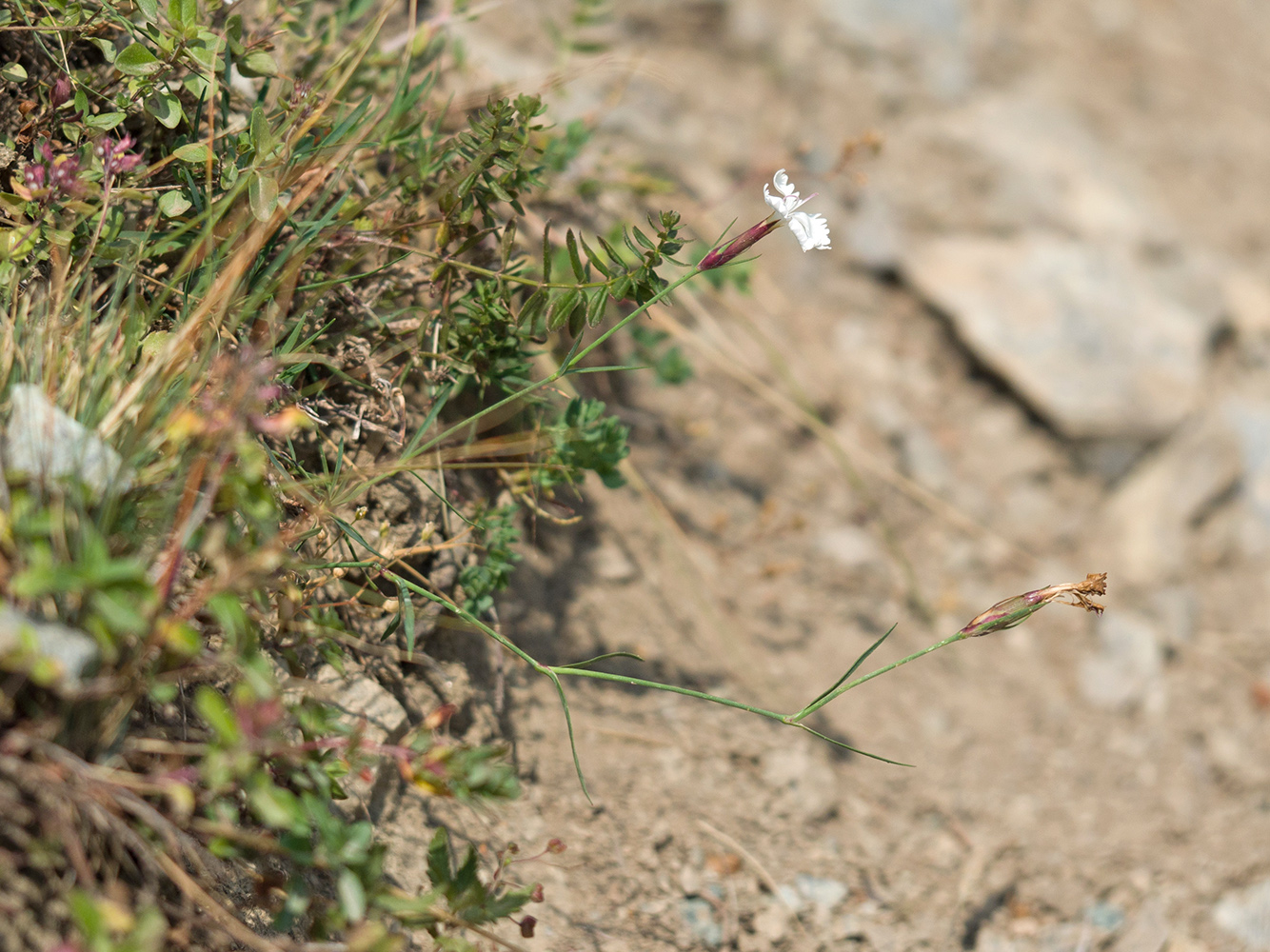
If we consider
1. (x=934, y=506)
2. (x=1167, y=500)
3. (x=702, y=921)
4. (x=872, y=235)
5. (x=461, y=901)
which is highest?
(x=872, y=235)

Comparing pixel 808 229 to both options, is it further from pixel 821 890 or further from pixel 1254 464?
pixel 1254 464

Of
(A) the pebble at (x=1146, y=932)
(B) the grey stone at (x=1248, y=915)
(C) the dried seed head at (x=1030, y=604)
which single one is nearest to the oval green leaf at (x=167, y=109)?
(C) the dried seed head at (x=1030, y=604)

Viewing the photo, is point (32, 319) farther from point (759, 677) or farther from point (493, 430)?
point (759, 677)

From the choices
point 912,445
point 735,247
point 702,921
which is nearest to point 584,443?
point 735,247

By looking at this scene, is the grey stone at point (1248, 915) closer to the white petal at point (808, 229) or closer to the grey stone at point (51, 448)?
the white petal at point (808, 229)

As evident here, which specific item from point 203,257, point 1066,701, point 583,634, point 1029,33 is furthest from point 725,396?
point 1029,33
